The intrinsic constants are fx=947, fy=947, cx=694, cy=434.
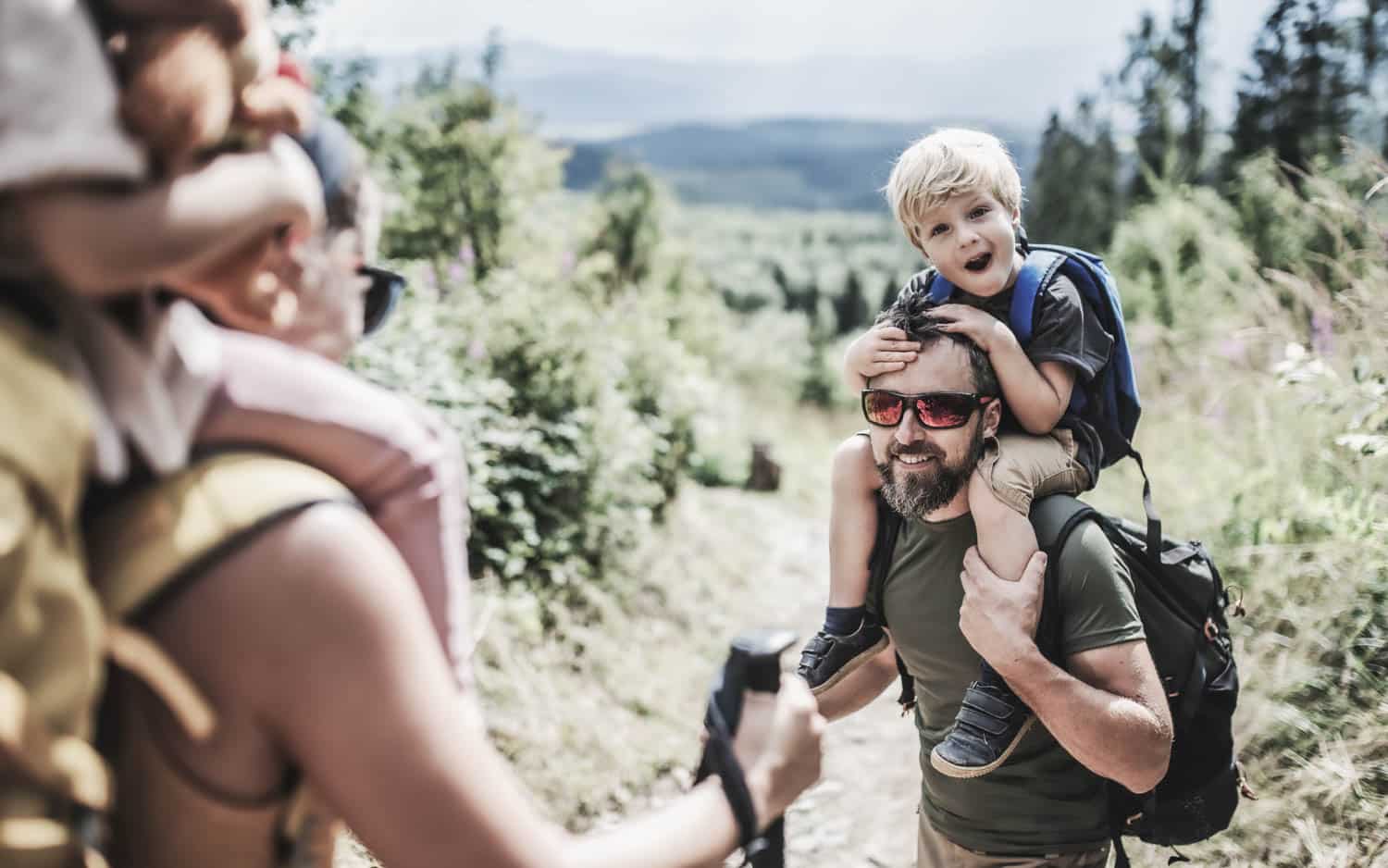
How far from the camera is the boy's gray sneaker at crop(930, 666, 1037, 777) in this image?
6.69 feet

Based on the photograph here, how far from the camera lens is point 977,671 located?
2207 mm

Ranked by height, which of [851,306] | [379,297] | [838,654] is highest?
[379,297]

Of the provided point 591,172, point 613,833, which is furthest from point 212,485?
point 591,172

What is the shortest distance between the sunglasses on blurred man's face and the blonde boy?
1222 mm

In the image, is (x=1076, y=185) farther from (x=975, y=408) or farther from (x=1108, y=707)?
(x=1108, y=707)

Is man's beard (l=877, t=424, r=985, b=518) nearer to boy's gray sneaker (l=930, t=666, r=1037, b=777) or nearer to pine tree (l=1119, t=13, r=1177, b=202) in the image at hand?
boy's gray sneaker (l=930, t=666, r=1037, b=777)

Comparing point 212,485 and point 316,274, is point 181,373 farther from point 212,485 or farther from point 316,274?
point 316,274

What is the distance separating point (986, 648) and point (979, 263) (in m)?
0.94

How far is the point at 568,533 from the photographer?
6.12 meters

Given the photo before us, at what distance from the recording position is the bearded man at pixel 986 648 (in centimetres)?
194

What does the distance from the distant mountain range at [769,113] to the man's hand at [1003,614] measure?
3519 inches

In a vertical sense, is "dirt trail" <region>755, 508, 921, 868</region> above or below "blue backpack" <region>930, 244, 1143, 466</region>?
below

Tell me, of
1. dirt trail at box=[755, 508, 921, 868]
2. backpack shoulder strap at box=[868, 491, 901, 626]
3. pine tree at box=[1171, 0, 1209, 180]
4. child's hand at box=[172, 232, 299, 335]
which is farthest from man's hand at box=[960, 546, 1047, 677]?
pine tree at box=[1171, 0, 1209, 180]

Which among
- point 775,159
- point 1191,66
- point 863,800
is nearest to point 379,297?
point 863,800
